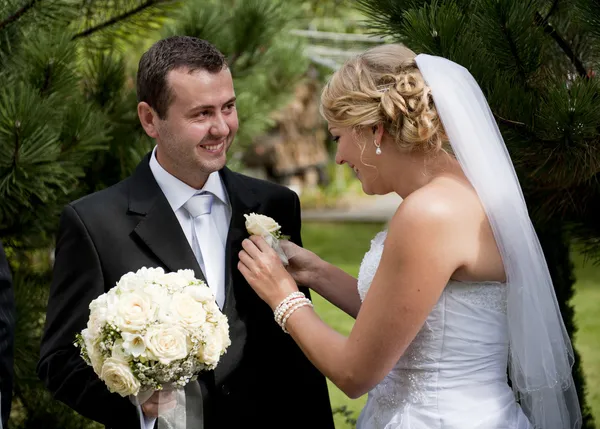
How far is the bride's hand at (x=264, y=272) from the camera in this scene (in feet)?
9.14

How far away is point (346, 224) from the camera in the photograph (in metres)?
16.6

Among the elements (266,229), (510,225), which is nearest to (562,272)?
(510,225)

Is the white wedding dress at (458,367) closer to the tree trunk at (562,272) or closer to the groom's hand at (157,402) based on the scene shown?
the groom's hand at (157,402)

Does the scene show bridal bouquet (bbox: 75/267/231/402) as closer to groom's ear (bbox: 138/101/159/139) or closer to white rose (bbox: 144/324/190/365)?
white rose (bbox: 144/324/190/365)

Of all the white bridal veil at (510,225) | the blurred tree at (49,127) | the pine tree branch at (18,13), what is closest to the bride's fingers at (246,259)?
the white bridal veil at (510,225)

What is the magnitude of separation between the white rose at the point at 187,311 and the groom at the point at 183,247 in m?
0.37

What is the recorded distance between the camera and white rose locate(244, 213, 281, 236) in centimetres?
291

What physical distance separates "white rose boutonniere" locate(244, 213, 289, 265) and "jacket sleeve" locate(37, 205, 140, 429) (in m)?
0.51

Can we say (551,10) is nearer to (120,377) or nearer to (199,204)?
(199,204)

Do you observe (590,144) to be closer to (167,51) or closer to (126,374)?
(167,51)

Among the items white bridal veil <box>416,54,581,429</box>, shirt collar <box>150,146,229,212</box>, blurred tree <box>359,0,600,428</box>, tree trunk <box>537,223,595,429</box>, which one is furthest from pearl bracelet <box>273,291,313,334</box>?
tree trunk <box>537,223,595,429</box>

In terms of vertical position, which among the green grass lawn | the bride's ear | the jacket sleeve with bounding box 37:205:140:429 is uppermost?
the bride's ear

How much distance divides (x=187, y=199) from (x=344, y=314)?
7.07m

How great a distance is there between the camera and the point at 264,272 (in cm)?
283
